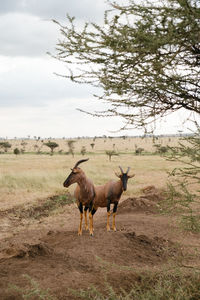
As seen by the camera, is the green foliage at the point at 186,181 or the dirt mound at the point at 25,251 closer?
the green foliage at the point at 186,181

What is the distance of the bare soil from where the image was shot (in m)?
5.95

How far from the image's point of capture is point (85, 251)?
7.91 metres

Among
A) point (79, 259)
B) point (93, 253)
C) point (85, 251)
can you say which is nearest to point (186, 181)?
point (79, 259)

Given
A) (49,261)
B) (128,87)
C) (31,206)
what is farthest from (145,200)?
(128,87)

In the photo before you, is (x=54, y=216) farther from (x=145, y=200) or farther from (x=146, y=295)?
(x=146, y=295)

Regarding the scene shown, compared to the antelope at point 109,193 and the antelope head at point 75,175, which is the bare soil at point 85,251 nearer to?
the antelope at point 109,193

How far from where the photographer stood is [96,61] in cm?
430

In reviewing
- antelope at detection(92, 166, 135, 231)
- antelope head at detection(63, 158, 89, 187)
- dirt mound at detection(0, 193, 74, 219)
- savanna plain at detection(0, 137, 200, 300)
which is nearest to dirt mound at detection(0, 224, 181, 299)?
savanna plain at detection(0, 137, 200, 300)

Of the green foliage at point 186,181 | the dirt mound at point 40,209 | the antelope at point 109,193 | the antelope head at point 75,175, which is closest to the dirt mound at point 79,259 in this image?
the antelope at point 109,193

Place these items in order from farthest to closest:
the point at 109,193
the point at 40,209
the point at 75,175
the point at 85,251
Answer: the point at 40,209
the point at 109,193
the point at 75,175
the point at 85,251

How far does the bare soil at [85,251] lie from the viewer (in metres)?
5.95

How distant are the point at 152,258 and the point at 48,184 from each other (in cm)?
1365

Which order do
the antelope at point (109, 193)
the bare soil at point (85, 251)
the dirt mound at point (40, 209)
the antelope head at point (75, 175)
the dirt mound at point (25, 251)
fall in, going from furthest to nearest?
the dirt mound at point (40, 209)
the antelope at point (109, 193)
the antelope head at point (75, 175)
the dirt mound at point (25, 251)
the bare soil at point (85, 251)

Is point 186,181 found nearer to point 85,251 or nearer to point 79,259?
point 79,259
